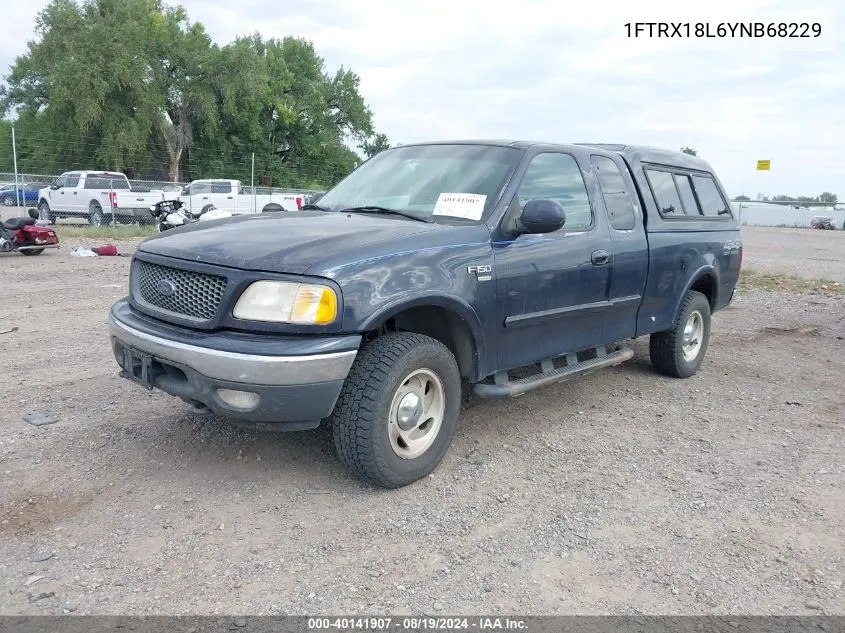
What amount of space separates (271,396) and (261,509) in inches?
24.9

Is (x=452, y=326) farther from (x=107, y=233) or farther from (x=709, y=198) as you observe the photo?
(x=107, y=233)

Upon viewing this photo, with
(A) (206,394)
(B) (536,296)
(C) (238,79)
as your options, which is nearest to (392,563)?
(A) (206,394)

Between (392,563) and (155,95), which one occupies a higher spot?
(155,95)

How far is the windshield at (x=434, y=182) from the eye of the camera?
13.7ft

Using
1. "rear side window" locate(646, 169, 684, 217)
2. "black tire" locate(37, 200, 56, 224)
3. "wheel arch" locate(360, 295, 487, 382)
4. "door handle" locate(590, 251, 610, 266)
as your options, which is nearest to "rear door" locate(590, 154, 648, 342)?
"door handle" locate(590, 251, 610, 266)

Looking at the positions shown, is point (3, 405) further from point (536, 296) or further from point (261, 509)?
point (536, 296)

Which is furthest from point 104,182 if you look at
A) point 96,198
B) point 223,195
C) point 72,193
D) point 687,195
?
point 687,195

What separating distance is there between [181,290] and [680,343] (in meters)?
4.11

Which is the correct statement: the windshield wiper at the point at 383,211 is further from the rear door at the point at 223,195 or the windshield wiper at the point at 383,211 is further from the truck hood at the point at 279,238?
the rear door at the point at 223,195

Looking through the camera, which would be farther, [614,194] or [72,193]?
[72,193]

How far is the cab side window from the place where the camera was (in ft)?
14.4

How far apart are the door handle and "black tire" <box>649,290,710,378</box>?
1.38 meters

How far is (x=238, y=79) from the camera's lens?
42.1m

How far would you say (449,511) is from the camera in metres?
3.48
